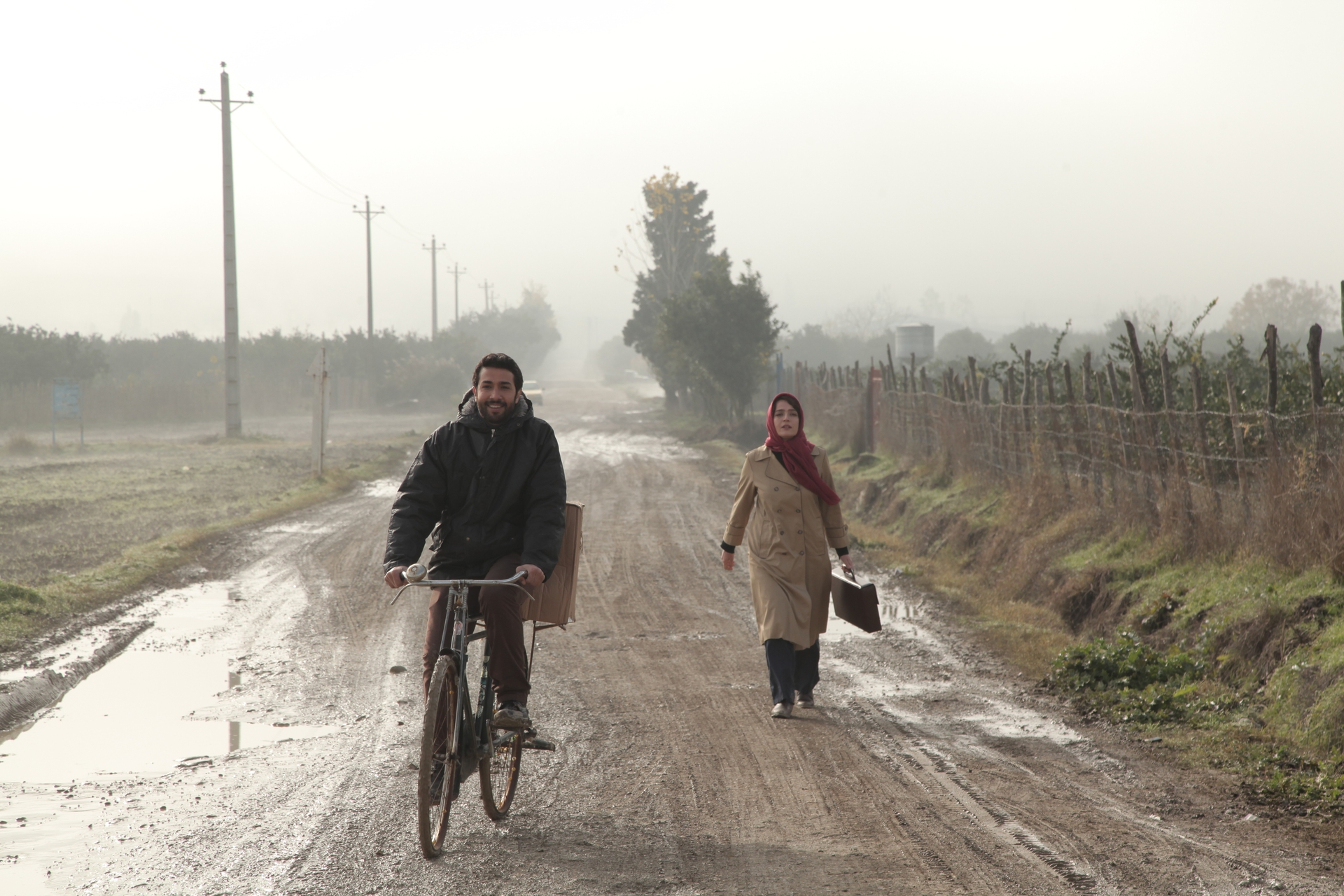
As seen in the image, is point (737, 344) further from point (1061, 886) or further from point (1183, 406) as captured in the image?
point (1061, 886)

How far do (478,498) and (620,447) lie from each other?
27088 millimetres

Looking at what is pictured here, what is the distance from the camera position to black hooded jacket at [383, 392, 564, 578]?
457 cm

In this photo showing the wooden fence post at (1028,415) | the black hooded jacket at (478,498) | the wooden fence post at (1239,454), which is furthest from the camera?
the wooden fence post at (1028,415)

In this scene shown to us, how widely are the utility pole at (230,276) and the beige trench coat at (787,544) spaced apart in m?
27.6

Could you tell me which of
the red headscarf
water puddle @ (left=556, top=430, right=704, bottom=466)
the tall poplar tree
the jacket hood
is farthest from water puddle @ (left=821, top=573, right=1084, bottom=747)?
the tall poplar tree

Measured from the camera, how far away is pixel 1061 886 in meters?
3.90

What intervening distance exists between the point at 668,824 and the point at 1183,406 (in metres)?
7.81

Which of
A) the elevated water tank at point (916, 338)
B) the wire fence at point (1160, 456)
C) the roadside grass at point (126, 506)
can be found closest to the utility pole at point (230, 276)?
the roadside grass at point (126, 506)

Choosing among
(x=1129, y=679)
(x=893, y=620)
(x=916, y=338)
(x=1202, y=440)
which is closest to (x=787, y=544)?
(x=1129, y=679)

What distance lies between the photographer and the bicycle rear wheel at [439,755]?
4.09 m

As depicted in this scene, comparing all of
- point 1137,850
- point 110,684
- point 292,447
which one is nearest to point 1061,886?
point 1137,850

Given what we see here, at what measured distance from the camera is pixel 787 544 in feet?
21.6

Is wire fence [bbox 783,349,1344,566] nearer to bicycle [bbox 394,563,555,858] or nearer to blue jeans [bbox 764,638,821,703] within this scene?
blue jeans [bbox 764,638,821,703]

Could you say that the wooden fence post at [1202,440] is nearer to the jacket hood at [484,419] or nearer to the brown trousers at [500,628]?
the jacket hood at [484,419]
